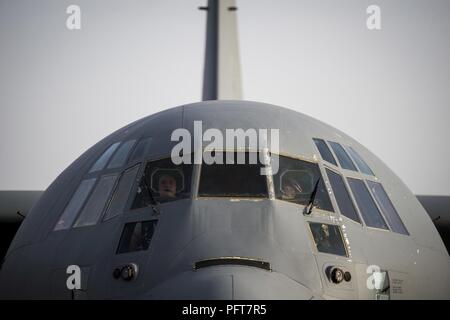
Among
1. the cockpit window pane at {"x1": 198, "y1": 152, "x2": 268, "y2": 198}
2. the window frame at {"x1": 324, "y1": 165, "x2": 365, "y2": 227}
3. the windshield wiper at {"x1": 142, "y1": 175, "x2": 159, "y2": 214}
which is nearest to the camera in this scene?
the windshield wiper at {"x1": 142, "y1": 175, "x2": 159, "y2": 214}

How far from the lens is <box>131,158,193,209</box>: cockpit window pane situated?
7.92 meters

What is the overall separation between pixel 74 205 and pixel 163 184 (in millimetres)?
1480

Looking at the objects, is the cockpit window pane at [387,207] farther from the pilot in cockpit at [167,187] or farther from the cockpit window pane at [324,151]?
the pilot in cockpit at [167,187]

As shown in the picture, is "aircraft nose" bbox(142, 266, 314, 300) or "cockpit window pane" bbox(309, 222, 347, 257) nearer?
"aircraft nose" bbox(142, 266, 314, 300)

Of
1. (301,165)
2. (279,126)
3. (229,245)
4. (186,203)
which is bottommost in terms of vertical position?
(229,245)

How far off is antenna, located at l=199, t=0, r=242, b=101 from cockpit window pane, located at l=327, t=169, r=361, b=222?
10789 mm

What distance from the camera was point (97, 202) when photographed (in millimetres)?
8531

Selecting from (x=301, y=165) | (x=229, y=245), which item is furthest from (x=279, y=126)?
(x=229, y=245)

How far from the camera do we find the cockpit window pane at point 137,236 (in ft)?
24.4

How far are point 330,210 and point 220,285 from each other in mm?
2194

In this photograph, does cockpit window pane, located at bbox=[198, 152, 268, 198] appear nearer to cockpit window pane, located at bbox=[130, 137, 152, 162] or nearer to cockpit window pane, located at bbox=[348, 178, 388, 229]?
cockpit window pane, located at bbox=[130, 137, 152, 162]

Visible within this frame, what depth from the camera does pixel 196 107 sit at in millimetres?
10094

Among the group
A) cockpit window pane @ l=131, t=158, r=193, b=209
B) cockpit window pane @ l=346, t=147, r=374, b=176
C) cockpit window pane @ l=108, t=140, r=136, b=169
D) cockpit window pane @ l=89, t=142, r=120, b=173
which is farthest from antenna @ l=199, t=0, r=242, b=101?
cockpit window pane @ l=131, t=158, r=193, b=209
